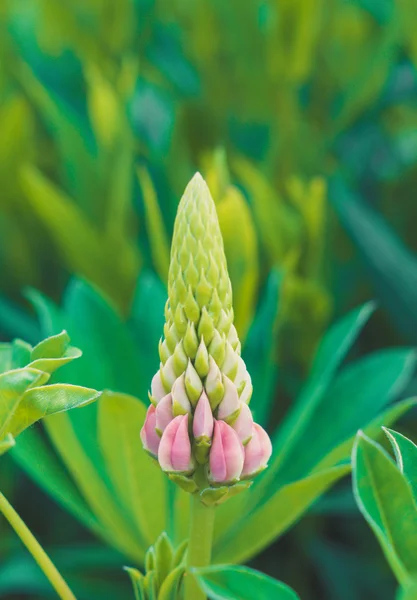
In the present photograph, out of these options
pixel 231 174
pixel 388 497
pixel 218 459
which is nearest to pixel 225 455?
pixel 218 459

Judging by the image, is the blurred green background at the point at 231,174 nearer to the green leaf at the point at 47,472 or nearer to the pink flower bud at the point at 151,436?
the green leaf at the point at 47,472

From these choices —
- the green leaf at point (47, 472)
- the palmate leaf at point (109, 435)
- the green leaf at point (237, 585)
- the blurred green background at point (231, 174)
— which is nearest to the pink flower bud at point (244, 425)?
the green leaf at point (237, 585)

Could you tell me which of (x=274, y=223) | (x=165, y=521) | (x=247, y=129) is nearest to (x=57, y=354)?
(x=165, y=521)

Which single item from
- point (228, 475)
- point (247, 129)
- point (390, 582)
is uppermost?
point (247, 129)

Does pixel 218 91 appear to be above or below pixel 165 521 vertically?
above

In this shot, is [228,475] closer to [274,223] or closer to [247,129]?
[274,223]

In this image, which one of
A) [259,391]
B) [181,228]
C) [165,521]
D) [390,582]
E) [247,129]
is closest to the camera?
[181,228]

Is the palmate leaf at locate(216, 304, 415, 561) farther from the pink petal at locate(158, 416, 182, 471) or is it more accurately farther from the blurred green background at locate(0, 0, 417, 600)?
the pink petal at locate(158, 416, 182, 471)
